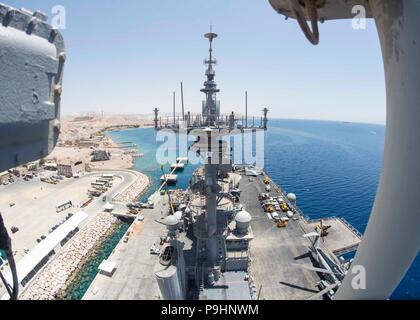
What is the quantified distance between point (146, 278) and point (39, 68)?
26.2 metres

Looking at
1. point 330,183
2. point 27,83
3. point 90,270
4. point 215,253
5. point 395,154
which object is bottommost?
point 90,270

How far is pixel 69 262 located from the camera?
3053 centimetres

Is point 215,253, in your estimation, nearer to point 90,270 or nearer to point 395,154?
point 90,270

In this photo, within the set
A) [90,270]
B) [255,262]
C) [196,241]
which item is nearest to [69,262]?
[90,270]

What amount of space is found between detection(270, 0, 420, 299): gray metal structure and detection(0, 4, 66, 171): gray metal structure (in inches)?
175

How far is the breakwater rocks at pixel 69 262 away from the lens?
83.8 ft

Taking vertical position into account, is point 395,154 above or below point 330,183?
above

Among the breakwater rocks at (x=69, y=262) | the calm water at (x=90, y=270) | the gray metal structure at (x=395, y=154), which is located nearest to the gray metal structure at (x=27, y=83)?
the gray metal structure at (x=395, y=154)

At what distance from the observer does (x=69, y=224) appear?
36.0m

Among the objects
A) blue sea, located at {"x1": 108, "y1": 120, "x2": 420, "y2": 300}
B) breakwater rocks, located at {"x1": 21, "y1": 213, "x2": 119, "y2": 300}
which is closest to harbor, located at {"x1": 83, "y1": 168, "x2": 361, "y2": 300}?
breakwater rocks, located at {"x1": 21, "y1": 213, "x2": 119, "y2": 300}

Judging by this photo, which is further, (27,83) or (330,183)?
(330,183)

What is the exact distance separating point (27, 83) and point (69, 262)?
34.8 metres

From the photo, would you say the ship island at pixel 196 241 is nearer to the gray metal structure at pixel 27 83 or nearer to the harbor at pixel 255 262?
the harbor at pixel 255 262
